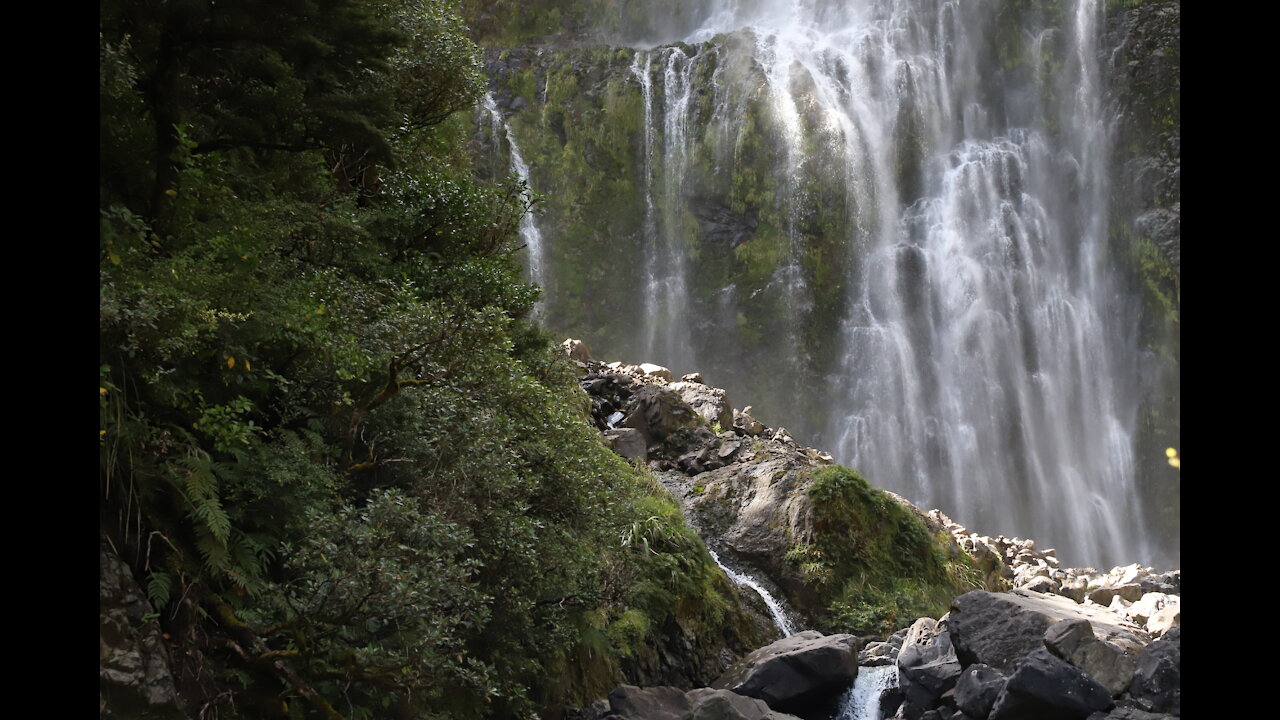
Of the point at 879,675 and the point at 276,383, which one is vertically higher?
the point at 276,383

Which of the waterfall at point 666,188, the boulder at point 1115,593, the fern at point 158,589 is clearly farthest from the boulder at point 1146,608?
the waterfall at point 666,188

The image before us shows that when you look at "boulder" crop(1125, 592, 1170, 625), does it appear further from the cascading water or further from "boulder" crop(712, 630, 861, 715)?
the cascading water

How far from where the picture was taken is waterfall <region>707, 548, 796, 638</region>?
13.9m

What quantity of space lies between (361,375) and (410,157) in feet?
18.4

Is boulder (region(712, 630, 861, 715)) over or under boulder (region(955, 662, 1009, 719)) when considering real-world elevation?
under

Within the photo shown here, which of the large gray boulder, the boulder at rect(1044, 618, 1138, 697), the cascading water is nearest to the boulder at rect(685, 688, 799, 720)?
the large gray boulder

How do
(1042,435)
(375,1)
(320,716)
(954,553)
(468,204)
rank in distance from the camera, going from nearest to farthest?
(320,716)
(375,1)
(468,204)
(954,553)
(1042,435)

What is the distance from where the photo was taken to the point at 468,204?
449 inches

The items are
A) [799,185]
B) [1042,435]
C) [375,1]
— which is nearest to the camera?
[375,1]

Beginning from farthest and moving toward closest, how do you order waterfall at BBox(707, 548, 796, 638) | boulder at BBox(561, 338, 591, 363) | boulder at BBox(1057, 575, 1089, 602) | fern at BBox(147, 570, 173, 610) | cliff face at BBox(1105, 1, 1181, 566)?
cliff face at BBox(1105, 1, 1181, 566) → boulder at BBox(561, 338, 591, 363) → boulder at BBox(1057, 575, 1089, 602) → waterfall at BBox(707, 548, 796, 638) → fern at BBox(147, 570, 173, 610)

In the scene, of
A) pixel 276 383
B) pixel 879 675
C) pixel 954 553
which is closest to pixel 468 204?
pixel 276 383

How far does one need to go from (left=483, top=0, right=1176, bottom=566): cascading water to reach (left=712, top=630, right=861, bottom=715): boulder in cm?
1940
